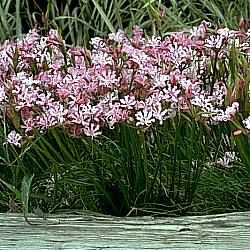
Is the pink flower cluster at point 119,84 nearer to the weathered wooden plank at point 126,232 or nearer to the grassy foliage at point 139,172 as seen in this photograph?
the grassy foliage at point 139,172

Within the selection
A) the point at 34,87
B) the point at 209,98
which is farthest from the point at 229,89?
the point at 34,87

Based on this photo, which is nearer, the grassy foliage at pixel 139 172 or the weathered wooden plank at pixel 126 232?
the weathered wooden plank at pixel 126 232

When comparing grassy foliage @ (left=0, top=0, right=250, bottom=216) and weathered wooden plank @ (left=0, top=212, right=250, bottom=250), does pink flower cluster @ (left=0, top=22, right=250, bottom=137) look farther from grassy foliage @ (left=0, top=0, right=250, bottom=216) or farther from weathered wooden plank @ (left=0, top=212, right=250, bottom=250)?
weathered wooden plank @ (left=0, top=212, right=250, bottom=250)

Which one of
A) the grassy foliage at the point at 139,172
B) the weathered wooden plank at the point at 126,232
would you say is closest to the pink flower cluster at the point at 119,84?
the grassy foliage at the point at 139,172

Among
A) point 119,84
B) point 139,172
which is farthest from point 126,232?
point 119,84

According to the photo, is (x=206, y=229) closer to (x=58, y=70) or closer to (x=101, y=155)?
(x=101, y=155)

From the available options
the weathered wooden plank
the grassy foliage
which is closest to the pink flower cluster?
the grassy foliage
